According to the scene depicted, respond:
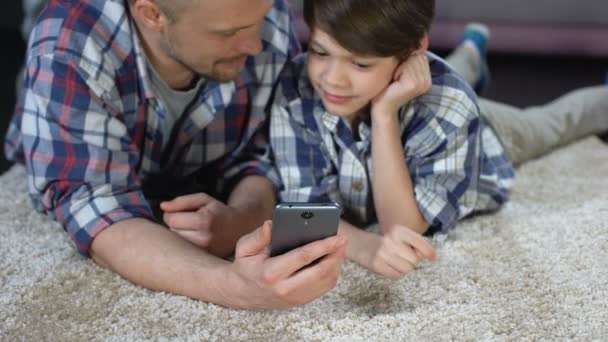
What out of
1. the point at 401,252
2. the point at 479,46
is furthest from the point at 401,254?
the point at 479,46

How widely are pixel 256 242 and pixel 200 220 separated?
0.22 metres

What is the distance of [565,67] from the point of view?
253 cm

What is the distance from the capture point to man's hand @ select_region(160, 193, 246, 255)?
3.72 feet

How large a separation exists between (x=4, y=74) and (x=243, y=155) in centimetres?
135

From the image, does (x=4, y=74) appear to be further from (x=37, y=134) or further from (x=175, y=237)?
(x=175, y=237)

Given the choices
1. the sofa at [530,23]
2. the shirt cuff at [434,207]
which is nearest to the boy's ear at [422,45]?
the shirt cuff at [434,207]

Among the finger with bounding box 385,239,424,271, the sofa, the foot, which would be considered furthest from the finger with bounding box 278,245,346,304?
the sofa

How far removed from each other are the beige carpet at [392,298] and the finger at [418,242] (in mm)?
65

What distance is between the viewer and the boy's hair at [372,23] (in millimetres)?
1095

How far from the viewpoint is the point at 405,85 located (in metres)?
1.15

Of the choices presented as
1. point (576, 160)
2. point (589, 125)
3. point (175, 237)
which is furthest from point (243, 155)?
point (589, 125)

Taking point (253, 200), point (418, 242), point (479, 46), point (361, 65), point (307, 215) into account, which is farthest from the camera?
point (479, 46)

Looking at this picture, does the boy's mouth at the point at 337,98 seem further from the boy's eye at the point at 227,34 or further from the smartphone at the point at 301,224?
the smartphone at the point at 301,224

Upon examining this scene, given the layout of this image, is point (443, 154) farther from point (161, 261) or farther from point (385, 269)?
point (161, 261)
